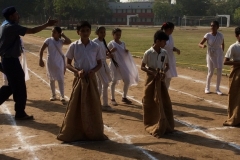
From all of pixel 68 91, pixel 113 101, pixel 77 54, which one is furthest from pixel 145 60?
pixel 68 91

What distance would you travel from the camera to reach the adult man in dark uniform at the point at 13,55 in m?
6.78

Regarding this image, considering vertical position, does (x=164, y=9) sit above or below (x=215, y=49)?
above

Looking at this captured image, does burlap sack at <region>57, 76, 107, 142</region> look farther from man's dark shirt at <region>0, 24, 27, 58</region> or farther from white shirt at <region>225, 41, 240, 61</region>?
white shirt at <region>225, 41, 240, 61</region>

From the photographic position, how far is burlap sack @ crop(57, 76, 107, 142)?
598 cm

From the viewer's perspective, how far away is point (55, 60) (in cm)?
902

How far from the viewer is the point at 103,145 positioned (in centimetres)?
592

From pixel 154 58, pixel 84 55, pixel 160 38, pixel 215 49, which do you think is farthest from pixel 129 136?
pixel 215 49

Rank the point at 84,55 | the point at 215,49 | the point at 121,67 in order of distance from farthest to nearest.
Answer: the point at 215,49, the point at 121,67, the point at 84,55

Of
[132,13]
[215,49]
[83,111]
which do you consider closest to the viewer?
[83,111]

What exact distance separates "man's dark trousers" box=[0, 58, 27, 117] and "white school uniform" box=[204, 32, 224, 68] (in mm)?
5131

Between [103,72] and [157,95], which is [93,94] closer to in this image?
[157,95]

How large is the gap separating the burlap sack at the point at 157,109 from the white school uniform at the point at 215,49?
3.94 meters

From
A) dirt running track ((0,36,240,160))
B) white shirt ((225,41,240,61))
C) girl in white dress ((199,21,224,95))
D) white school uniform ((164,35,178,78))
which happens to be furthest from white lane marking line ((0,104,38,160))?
girl in white dress ((199,21,224,95))

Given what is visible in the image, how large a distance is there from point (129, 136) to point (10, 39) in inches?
110
